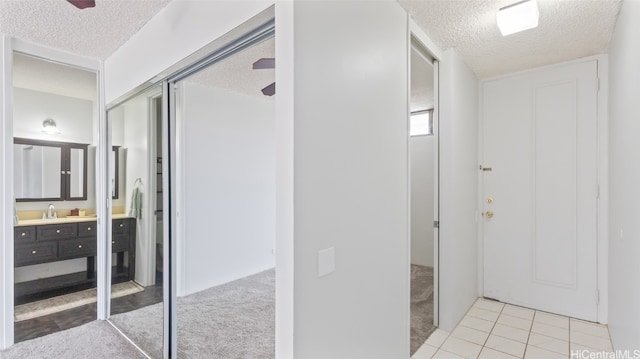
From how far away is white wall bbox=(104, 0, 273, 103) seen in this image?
60.6 inches

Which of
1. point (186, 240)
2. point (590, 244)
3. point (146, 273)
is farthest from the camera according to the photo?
point (186, 240)

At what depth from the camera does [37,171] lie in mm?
3223

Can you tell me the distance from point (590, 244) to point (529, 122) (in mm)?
1333

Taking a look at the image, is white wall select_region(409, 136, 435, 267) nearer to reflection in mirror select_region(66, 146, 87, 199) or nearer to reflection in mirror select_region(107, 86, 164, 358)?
reflection in mirror select_region(107, 86, 164, 358)

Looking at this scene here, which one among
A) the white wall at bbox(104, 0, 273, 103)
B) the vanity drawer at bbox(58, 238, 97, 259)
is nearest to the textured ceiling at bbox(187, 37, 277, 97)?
the white wall at bbox(104, 0, 273, 103)

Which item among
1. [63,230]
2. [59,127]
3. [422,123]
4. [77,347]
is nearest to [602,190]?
[422,123]

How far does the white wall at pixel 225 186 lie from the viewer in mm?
3076

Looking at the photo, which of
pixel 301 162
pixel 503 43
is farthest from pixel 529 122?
pixel 301 162

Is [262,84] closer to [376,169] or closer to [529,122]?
[376,169]

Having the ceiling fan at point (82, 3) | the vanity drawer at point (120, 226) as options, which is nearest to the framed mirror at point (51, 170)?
the vanity drawer at point (120, 226)

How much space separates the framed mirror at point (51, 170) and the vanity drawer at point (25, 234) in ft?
1.09

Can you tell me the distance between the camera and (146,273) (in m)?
2.50

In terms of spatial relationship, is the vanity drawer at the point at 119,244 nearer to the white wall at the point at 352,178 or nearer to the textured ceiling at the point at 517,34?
the white wall at the point at 352,178

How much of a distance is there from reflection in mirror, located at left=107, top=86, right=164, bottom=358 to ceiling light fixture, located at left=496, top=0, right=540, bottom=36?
254 cm
